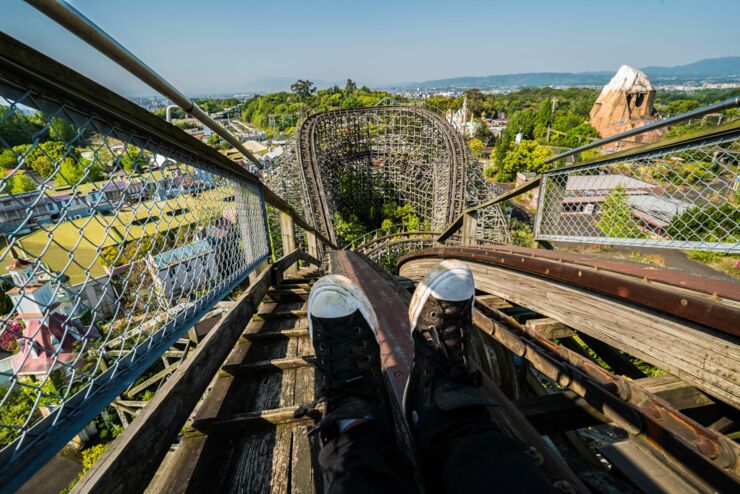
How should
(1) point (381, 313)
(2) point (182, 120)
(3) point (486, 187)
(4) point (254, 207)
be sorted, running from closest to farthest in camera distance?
1. (2) point (182, 120)
2. (1) point (381, 313)
3. (4) point (254, 207)
4. (3) point (486, 187)

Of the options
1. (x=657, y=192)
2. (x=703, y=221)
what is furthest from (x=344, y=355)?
(x=657, y=192)

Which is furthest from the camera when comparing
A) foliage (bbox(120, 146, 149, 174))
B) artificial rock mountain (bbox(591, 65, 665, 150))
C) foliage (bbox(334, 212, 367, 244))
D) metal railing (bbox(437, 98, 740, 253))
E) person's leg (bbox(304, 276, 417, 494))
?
artificial rock mountain (bbox(591, 65, 665, 150))

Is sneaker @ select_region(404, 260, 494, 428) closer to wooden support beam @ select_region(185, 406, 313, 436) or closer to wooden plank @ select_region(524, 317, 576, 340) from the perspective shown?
wooden support beam @ select_region(185, 406, 313, 436)

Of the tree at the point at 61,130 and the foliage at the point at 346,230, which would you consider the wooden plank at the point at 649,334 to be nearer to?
the tree at the point at 61,130

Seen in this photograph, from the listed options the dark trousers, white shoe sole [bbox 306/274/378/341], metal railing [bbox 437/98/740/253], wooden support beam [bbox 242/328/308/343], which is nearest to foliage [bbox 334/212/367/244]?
metal railing [bbox 437/98/740/253]

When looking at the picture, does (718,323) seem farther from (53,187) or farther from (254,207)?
(254,207)

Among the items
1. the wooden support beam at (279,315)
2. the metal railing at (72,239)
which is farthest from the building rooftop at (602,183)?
the metal railing at (72,239)

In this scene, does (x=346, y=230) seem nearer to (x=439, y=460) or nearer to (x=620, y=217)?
(x=620, y=217)

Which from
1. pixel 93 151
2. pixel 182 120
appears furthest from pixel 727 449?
pixel 182 120
